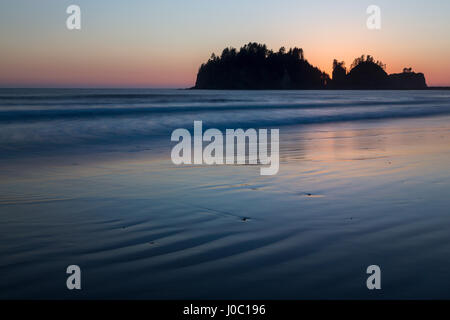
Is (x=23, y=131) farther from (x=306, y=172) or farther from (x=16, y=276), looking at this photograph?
(x=16, y=276)

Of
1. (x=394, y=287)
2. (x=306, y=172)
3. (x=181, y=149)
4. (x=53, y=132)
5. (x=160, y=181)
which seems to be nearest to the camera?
(x=394, y=287)

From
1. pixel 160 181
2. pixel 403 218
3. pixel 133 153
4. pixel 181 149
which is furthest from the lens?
pixel 181 149

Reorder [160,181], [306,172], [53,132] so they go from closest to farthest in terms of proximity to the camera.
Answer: [160,181] < [306,172] < [53,132]

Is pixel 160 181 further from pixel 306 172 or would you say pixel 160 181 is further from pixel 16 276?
pixel 16 276

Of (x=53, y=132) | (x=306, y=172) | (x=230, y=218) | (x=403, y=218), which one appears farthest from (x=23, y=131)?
(x=403, y=218)

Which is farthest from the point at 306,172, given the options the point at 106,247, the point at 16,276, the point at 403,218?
the point at 16,276

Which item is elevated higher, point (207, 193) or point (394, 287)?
point (207, 193)

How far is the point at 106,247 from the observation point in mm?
2975

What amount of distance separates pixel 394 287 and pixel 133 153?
6.85 metres

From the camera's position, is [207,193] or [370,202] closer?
[370,202]

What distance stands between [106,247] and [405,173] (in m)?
4.30

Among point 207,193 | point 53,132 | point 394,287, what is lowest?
point 394,287

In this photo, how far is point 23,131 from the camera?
1288 centimetres

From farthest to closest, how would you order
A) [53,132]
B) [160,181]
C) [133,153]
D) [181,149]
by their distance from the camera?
[53,132] < [181,149] < [133,153] < [160,181]
